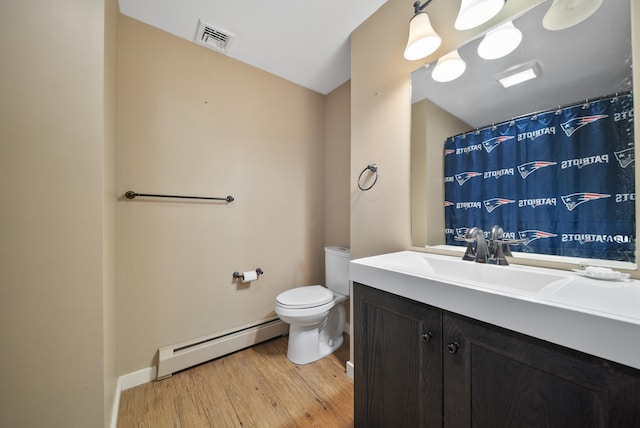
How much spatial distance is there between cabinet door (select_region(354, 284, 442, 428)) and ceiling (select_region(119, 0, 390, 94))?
1.53 metres

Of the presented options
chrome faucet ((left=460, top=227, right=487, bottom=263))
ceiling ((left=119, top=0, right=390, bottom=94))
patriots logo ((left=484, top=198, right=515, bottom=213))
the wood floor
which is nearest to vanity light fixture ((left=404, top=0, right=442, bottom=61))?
ceiling ((left=119, top=0, right=390, bottom=94))

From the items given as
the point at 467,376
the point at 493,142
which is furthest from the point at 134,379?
the point at 493,142

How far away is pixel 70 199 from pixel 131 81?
1.03 m

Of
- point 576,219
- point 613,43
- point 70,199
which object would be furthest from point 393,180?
point 70,199

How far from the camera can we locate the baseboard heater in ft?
4.92

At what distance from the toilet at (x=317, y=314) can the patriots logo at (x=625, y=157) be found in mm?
1430

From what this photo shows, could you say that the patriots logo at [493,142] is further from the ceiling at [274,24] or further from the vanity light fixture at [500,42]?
the ceiling at [274,24]


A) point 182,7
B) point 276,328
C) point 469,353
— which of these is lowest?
point 276,328

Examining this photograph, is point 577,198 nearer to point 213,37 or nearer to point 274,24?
point 274,24

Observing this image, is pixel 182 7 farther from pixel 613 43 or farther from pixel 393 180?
pixel 613 43

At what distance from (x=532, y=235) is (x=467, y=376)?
623 millimetres

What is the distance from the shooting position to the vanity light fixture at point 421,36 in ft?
3.59

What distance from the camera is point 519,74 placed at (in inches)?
37.2

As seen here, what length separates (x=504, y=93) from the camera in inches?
39.1
